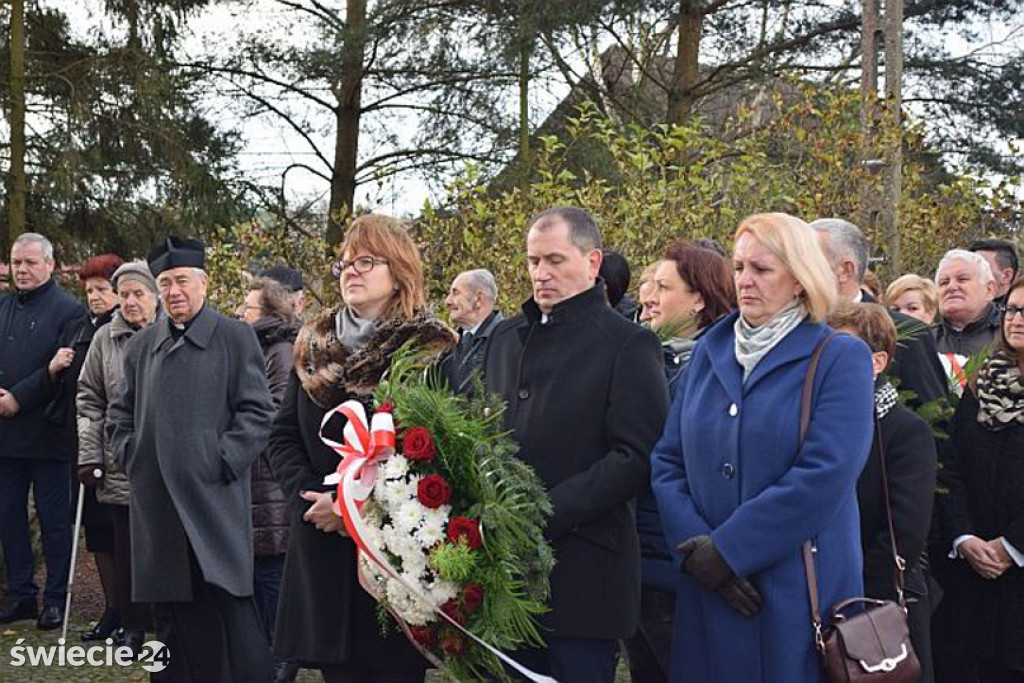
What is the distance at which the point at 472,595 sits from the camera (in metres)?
4.36

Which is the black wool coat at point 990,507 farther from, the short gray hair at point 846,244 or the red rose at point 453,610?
the red rose at point 453,610

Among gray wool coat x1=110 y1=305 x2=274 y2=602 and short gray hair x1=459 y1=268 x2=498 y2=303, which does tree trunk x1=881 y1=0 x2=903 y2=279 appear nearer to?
short gray hair x1=459 y1=268 x2=498 y2=303

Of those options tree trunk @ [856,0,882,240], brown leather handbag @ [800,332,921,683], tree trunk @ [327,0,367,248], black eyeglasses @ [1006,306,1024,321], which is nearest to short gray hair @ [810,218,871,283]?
black eyeglasses @ [1006,306,1024,321]

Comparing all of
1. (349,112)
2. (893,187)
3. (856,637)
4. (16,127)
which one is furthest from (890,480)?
(349,112)

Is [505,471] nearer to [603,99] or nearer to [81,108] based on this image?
[81,108]

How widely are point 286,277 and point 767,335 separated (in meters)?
4.62

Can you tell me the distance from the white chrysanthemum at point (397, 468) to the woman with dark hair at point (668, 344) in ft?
3.47

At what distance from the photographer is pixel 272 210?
19.1 m

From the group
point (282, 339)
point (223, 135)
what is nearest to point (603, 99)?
point (223, 135)

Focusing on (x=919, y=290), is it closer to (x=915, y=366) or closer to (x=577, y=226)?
(x=915, y=366)

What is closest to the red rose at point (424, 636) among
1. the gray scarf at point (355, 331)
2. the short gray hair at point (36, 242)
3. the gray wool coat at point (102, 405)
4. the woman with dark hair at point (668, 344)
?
the woman with dark hair at point (668, 344)

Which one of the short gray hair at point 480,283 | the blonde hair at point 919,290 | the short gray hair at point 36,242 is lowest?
the blonde hair at point 919,290

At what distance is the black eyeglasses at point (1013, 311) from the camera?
219 inches

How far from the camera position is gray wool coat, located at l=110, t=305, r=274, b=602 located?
6105 mm
